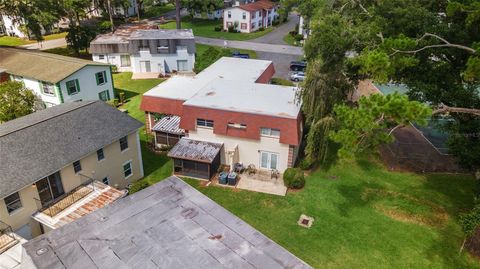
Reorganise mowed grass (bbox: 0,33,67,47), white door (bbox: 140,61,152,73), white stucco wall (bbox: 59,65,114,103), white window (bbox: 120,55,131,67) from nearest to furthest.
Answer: white stucco wall (bbox: 59,65,114,103)
white door (bbox: 140,61,152,73)
white window (bbox: 120,55,131,67)
mowed grass (bbox: 0,33,67,47)

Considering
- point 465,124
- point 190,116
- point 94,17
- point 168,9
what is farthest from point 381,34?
point 168,9

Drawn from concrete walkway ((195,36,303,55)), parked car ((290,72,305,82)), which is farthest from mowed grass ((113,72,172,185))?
concrete walkway ((195,36,303,55))

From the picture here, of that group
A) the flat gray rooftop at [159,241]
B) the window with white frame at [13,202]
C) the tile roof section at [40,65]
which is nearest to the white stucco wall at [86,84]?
the tile roof section at [40,65]

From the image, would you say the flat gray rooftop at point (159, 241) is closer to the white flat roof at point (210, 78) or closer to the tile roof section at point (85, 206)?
the tile roof section at point (85, 206)

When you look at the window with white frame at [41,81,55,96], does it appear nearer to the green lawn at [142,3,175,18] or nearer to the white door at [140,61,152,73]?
the white door at [140,61,152,73]

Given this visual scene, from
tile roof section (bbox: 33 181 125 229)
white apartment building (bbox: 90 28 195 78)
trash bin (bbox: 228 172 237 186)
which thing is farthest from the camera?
white apartment building (bbox: 90 28 195 78)

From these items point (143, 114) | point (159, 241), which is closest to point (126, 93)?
point (143, 114)

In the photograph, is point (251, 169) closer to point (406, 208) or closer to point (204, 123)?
point (204, 123)
